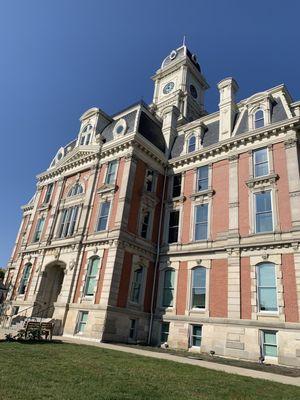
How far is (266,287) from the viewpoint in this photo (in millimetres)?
19641

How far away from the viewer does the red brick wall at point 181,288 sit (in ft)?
75.4

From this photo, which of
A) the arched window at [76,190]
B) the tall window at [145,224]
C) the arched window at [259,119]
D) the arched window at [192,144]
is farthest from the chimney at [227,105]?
the arched window at [76,190]

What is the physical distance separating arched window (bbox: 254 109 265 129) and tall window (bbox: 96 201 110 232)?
1349 cm

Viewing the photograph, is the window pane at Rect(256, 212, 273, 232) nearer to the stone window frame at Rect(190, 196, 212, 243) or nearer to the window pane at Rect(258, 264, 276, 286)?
the window pane at Rect(258, 264, 276, 286)

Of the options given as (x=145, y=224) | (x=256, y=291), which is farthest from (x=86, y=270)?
(x=256, y=291)

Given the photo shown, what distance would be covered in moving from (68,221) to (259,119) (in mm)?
18738

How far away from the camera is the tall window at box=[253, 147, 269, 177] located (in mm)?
23219

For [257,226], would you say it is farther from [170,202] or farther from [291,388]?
[291,388]

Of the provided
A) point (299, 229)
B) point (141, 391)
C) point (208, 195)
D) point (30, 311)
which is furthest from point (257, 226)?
point (30, 311)

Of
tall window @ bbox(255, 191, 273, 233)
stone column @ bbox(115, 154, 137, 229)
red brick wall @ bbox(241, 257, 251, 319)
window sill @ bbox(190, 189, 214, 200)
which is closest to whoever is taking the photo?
red brick wall @ bbox(241, 257, 251, 319)

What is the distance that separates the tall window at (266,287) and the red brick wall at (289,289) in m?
0.70

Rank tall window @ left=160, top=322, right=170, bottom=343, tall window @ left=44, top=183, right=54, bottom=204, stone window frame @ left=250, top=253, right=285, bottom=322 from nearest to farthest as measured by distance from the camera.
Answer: stone window frame @ left=250, top=253, right=285, bottom=322 → tall window @ left=160, top=322, right=170, bottom=343 → tall window @ left=44, top=183, right=54, bottom=204

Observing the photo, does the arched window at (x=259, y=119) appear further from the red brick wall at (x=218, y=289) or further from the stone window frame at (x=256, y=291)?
the red brick wall at (x=218, y=289)

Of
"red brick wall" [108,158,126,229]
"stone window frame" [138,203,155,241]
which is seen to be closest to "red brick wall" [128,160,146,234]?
"stone window frame" [138,203,155,241]
